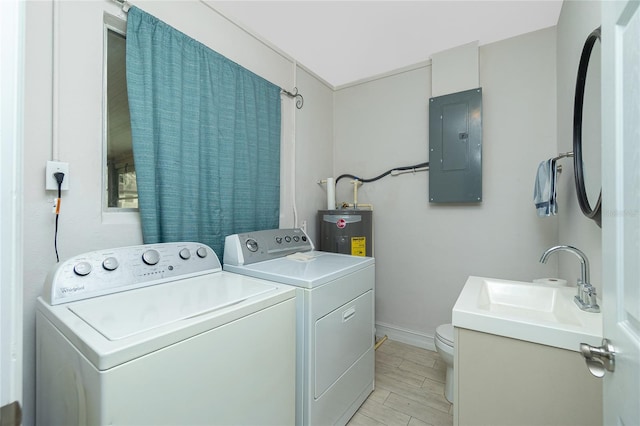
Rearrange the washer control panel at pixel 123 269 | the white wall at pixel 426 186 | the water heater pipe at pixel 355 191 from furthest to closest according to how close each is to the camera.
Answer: the water heater pipe at pixel 355 191 < the white wall at pixel 426 186 < the washer control panel at pixel 123 269

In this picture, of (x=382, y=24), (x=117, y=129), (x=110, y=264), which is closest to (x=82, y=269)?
(x=110, y=264)

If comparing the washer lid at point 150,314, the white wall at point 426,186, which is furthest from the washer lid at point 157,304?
the white wall at point 426,186

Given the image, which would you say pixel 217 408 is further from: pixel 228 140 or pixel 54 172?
pixel 228 140

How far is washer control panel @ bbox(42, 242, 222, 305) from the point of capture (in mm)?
1003

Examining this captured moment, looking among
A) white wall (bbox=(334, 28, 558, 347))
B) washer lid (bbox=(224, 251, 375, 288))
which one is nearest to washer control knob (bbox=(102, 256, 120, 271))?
washer lid (bbox=(224, 251, 375, 288))

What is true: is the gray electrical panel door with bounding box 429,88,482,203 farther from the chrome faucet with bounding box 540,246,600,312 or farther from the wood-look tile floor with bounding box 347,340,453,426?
the wood-look tile floor with bounding box 347,340,453,426

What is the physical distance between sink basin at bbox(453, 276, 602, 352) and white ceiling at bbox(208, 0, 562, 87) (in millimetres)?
1751

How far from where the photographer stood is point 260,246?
67.9 inches

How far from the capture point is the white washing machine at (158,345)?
0.70 metres

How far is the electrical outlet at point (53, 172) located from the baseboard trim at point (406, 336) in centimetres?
257

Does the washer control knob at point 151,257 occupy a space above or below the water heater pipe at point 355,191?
below

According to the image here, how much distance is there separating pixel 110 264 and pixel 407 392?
193 centimetres

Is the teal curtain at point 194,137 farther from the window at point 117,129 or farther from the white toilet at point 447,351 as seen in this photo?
the white toilet at point 447,351

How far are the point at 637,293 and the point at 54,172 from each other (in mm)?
1843
